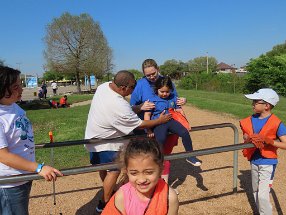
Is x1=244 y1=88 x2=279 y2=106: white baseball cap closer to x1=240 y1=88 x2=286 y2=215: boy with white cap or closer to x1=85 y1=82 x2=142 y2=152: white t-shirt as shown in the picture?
x1=240 y1=88 x2=286 y2=215: boy with white cap

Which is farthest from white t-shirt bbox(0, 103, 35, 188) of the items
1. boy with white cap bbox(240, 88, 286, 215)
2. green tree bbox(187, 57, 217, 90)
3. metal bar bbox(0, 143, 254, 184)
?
green tree bbox(187, 57, 217, 90)

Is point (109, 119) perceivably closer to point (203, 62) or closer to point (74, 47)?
point (74, 47)

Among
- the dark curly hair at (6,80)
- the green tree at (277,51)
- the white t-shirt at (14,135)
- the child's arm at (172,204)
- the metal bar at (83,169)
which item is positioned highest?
the green tree at (277,51)

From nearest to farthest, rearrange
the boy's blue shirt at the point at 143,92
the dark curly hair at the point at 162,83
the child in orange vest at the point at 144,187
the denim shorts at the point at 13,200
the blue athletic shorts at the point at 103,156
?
the child in orange vest at the point at 144,187, the denim shorts at the point at 13,200, the blue athletic shorts at the point at 103,156, the dark curly hair at the point at 162,83, the boy's blue shirt at the point at 143,92

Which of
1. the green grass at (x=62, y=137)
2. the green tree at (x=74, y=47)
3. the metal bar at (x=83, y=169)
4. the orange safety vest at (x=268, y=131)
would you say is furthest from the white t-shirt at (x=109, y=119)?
the green tree at (x=74, y=47)

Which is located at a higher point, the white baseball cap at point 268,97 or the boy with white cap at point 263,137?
the white baseball cap at point 268,97

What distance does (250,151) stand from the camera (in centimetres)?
349

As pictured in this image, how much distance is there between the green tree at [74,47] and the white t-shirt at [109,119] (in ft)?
115

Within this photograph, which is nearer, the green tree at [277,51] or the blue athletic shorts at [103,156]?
the blue athletic shorts at [103,156]

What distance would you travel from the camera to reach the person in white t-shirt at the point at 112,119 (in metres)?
3.23

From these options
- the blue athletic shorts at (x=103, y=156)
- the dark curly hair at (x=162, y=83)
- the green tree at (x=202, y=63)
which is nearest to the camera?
the blue athletic shorts at (x=103, y=156)

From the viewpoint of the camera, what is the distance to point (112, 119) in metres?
3.26

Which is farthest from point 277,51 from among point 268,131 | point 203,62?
point 203,62

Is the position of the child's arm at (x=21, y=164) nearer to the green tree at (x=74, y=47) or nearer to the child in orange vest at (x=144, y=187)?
the child in orange vest at (x=144, y=187)
